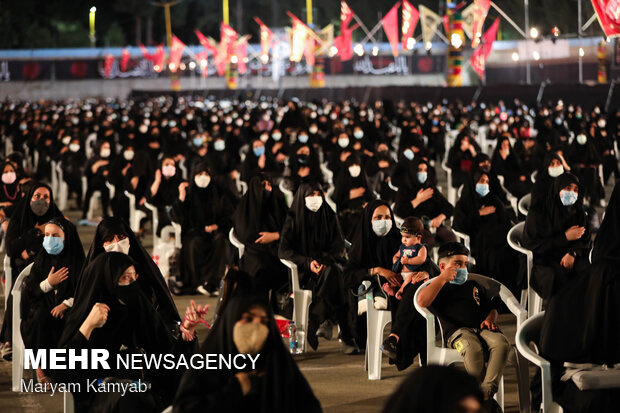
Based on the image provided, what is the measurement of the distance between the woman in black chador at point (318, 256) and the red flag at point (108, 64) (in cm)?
5940

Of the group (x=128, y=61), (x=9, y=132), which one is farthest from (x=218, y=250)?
(x=128, y=61)

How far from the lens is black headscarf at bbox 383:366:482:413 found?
2.97 metres

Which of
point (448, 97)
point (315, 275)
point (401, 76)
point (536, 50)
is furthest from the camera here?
point (401, 76)

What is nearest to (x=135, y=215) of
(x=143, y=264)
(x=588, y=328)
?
(x=143, y=264)

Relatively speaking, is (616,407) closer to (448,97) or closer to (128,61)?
(448,97)

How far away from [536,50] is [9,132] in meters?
24.5

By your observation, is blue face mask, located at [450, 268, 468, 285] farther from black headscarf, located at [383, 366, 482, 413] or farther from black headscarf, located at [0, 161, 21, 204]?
black headscarf, located at [0, 161, 21, 204]

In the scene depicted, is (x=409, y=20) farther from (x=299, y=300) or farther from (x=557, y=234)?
(x=299, y=300)

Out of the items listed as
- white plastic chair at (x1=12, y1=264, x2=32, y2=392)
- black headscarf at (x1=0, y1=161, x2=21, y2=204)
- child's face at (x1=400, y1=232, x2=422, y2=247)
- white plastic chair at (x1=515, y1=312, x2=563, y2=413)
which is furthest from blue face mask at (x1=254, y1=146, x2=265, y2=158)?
white plastic chair at (x1=515, y1=312, x2=563, y2=413)

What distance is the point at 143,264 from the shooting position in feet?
18.9

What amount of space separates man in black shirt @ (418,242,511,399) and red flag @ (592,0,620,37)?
10448 millimetres

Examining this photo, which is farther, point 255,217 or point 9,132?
point 9,132

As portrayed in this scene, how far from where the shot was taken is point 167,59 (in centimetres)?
6356

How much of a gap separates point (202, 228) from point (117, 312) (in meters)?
5.71
